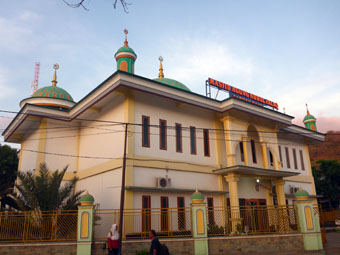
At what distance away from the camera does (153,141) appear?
15.4 m

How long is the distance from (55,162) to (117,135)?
5.31 m

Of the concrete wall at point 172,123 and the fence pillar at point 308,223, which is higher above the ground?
the concrete wall at point 172,123

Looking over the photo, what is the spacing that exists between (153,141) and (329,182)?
2431 cm

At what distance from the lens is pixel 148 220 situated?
524 inches

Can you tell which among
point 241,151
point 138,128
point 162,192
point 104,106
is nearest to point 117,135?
point 138,128

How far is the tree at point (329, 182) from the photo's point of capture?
30906mm

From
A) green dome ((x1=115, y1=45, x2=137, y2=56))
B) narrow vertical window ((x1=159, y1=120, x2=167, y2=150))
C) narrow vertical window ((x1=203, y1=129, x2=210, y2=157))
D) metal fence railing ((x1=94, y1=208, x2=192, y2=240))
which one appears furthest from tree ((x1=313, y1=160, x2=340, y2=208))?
green dome ((x1=115, y1=45, x2=137, y2=56))

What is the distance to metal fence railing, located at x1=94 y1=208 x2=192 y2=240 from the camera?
41.4ft

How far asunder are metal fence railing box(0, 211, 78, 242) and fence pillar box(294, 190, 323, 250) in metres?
9.18

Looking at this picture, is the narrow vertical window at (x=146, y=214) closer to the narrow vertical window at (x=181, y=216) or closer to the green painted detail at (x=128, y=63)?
the narrow vertical window at (x=181, y=216)

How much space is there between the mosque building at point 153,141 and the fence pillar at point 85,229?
8.17ft

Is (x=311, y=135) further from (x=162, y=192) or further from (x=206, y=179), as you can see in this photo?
(x=162, y=192)

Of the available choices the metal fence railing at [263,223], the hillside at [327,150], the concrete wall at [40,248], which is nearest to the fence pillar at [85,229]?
the concrete wall at [40,248]

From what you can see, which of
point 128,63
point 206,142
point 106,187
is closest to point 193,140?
point 206,142
